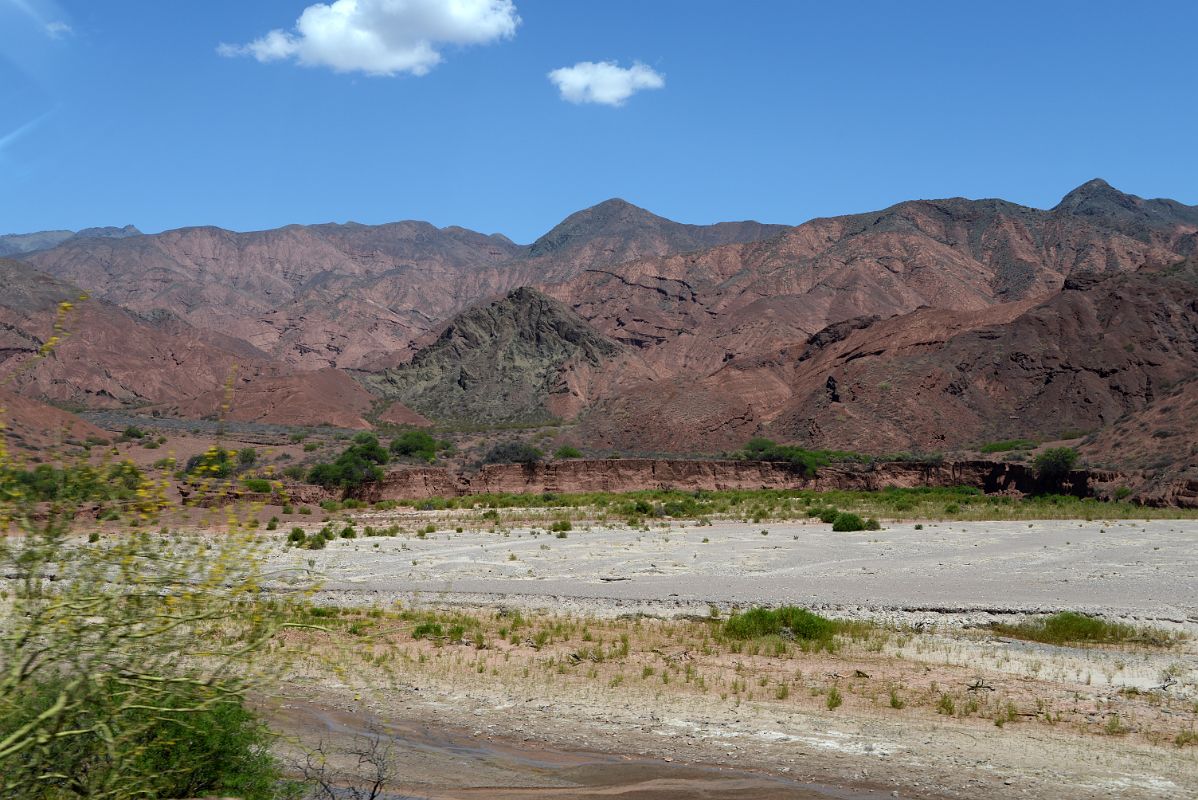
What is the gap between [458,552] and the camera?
3164cm

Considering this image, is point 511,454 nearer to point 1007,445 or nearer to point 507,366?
point 1007,445

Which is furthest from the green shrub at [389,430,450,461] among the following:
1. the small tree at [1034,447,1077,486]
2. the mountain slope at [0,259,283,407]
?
the mountain slope at [0,259,283,407]

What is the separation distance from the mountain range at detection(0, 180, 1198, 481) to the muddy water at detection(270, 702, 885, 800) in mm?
39611

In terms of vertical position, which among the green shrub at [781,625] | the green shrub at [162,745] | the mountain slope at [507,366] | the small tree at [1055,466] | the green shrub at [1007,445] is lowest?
the green shrub at [781,625]

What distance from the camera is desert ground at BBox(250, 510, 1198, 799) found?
11109 mm

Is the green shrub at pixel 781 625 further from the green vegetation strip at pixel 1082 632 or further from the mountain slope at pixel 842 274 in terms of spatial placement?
the mountain slope at pixel 842 274

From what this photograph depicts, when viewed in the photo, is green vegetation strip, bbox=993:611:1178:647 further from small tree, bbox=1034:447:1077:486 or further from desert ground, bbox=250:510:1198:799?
small tree, bbox=1034:447:1077:486

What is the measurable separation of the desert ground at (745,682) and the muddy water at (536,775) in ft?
0.13

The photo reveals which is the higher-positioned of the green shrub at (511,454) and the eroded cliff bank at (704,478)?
the green shrub at (511,454)

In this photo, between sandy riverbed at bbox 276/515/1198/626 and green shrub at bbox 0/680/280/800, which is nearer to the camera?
green shrub at bbox 0/680/280/800

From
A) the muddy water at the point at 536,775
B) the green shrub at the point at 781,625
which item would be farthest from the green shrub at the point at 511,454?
the muddy water at the point at 536,775

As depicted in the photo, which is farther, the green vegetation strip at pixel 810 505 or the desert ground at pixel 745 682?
the green vegetation strip at pixel 810 505

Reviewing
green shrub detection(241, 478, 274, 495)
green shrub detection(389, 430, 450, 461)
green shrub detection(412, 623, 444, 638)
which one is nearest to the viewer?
green shrub detection(241, 478, 274, 495)

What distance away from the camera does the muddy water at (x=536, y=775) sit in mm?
10570
